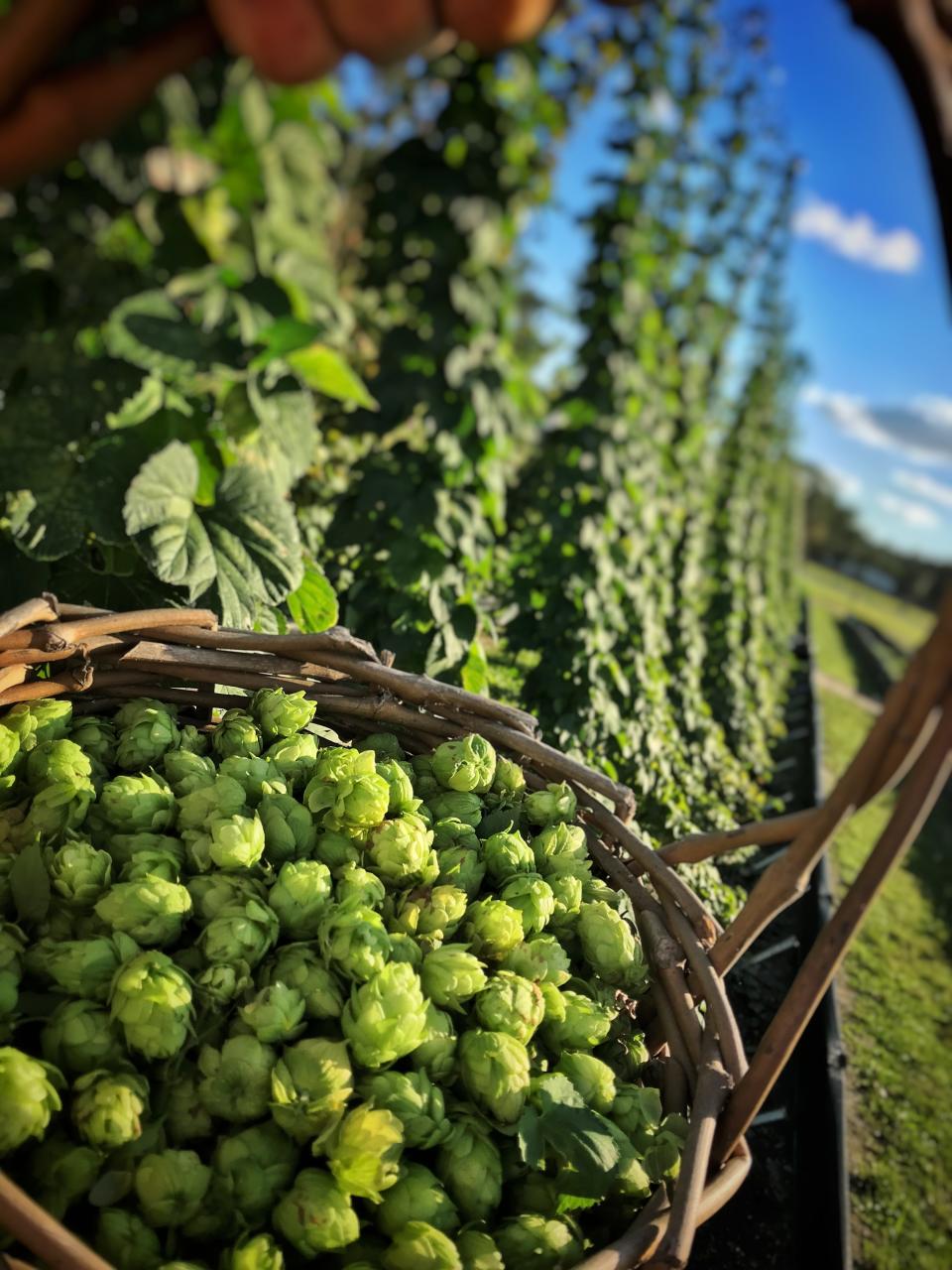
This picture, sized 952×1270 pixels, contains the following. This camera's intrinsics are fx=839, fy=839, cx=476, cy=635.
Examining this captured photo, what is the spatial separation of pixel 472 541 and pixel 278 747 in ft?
4.50

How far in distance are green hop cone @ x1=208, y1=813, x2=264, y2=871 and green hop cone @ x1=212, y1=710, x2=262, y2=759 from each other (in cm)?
22

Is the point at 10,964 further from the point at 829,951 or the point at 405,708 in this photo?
the point at 829,951

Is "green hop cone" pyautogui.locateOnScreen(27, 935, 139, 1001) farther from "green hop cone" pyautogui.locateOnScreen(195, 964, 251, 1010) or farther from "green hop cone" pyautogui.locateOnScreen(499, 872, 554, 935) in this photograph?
"green hop cone" pyautogui.locateOnScreen(499, 872, 554, 935)

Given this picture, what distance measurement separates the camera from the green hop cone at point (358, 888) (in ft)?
3.98

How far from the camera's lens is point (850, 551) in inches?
2434

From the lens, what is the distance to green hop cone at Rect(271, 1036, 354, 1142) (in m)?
1.03

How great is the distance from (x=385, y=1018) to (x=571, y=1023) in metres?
0.33

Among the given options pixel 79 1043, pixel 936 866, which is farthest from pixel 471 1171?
pixel 936 866

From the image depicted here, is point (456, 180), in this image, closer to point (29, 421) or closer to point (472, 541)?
point (472, 541)

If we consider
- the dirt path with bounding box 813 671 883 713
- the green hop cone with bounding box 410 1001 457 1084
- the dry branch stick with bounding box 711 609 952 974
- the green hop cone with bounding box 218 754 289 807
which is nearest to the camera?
the dry branch stick with bounding box 711 609 952 974

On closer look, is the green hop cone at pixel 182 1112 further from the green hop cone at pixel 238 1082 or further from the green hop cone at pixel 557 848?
the green hop cone at pixel 557 848

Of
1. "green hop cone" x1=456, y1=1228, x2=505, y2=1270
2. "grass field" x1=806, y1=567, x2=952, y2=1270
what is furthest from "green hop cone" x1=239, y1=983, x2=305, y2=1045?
"grass field" x1=806, y1=567, x2=952, y2=1270

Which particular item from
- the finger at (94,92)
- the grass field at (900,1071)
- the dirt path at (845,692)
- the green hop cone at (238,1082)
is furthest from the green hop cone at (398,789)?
the dirt path at (845,692)

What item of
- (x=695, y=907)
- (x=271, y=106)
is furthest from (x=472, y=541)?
(x=271, y=106)
